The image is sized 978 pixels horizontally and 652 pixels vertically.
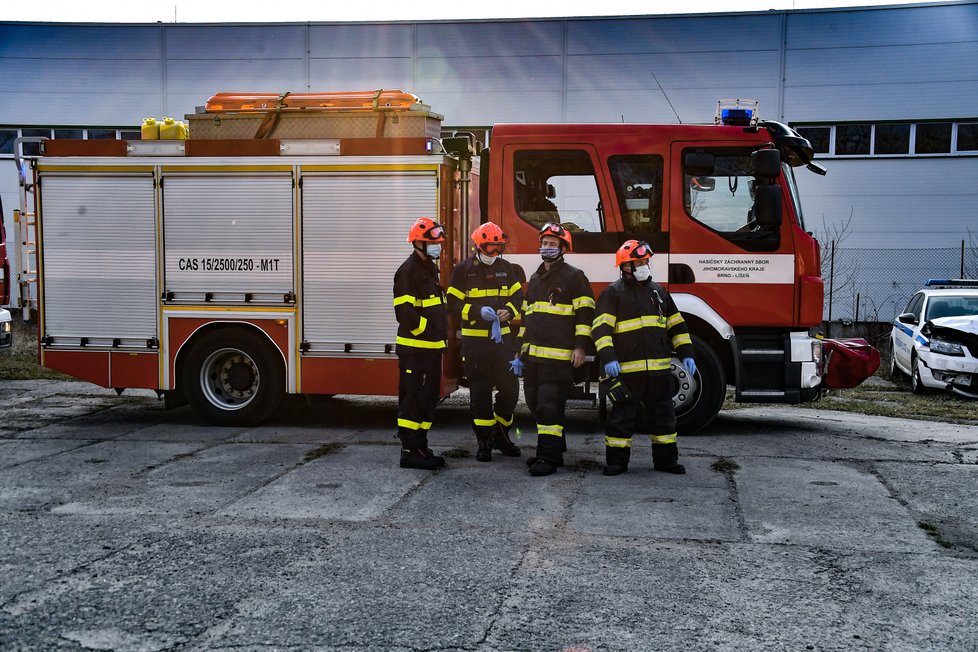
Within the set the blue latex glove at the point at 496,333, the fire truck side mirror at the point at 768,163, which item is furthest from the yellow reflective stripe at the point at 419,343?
the fire truck side mirror at the point at 768,163

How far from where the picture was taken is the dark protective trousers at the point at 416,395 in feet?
23.8

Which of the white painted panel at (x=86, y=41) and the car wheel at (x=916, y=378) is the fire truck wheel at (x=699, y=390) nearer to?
the car wheel at (x=916, y=378)

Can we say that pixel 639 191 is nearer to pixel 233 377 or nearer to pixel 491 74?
Answer: pixel 233 377

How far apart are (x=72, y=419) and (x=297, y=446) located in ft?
10.5

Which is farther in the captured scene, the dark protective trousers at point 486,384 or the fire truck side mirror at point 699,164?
the fire truck side mirror at point 699,164

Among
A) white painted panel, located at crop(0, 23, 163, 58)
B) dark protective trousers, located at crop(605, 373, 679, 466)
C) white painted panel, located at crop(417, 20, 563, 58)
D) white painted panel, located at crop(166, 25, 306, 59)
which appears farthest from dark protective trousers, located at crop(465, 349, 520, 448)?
white painted panel, located at crop(0, 23, 163, 58)

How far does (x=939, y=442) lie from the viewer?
344 inches

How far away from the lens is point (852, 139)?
21016mm

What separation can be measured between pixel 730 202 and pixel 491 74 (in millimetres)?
14459

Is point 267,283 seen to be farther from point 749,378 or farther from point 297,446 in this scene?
point 749,378

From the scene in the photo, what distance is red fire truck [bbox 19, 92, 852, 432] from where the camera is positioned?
8.49 m

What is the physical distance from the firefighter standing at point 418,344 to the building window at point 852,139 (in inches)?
639

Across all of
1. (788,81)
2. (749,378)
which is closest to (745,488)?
(749,378)

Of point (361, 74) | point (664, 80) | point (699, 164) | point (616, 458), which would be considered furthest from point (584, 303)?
point (361, 74)
